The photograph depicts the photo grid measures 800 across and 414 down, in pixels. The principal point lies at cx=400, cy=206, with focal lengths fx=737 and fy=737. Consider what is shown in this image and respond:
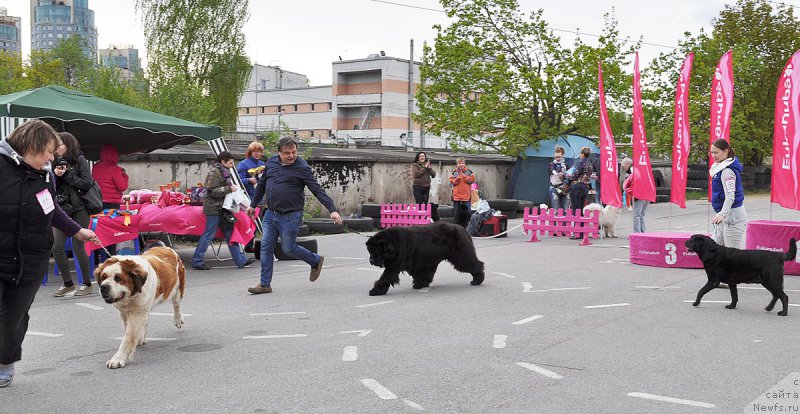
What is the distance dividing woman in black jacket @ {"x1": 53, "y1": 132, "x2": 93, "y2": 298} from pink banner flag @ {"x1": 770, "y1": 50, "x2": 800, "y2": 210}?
9738 mm

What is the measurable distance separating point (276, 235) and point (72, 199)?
8.29 feet

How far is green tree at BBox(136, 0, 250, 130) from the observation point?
49281mm

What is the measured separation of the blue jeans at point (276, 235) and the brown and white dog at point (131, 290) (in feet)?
9.39

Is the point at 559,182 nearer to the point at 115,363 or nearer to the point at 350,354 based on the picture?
the point at 350,354

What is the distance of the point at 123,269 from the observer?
5.73 m

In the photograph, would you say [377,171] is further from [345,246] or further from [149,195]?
[149,195]

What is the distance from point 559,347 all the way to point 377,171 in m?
16.4

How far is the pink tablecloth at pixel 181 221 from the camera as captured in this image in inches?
440

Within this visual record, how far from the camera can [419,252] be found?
30.2 feet

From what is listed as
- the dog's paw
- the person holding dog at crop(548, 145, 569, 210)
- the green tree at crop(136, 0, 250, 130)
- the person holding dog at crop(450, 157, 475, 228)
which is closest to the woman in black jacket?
the dog's paw

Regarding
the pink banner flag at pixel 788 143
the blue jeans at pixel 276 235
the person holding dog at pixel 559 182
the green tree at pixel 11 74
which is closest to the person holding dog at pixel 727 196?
the pink banner flag at pixel 788 143

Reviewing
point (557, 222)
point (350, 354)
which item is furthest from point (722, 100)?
point (350, 354)

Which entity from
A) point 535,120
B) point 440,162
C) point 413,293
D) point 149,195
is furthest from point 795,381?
point 535,120

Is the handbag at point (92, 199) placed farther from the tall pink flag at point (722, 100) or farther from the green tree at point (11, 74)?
the green tree at point (11, 74)
